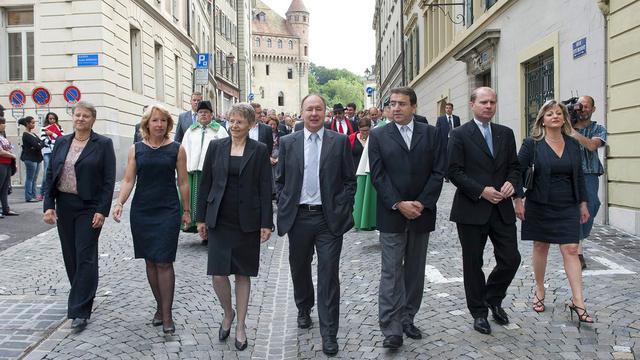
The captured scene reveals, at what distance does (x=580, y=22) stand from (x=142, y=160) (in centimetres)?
843

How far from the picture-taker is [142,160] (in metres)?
5.07

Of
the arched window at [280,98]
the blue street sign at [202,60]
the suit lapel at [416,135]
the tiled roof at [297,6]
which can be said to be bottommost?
the suit lapel at [416,135]

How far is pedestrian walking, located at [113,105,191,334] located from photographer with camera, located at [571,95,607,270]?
4.00m

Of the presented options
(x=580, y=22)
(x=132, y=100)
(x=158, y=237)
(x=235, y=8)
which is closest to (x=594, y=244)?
(x=580, y=22)

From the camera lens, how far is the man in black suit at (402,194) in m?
4.62

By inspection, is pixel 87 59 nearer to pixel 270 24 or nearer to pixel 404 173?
pixel 404 173

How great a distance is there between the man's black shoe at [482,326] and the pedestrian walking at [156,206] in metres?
2.41

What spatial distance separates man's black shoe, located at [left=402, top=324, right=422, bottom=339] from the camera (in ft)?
15.7

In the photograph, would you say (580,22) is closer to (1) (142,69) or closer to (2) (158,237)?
(2) (158,237)

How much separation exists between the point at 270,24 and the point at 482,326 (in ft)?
340

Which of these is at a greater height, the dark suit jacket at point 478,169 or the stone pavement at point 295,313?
the dark suit jacket at point 478,169

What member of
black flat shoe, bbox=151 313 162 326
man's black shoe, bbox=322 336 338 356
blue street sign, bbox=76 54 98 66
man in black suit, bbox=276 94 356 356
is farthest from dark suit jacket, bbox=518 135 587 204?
blue street sign, bbox=76 54 98 66

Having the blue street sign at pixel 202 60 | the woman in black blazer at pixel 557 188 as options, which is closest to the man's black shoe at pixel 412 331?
the woman in black blazer at pixel 557 188

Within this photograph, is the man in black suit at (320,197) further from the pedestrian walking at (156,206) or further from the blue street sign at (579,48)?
the blue street sign at (579,48)
